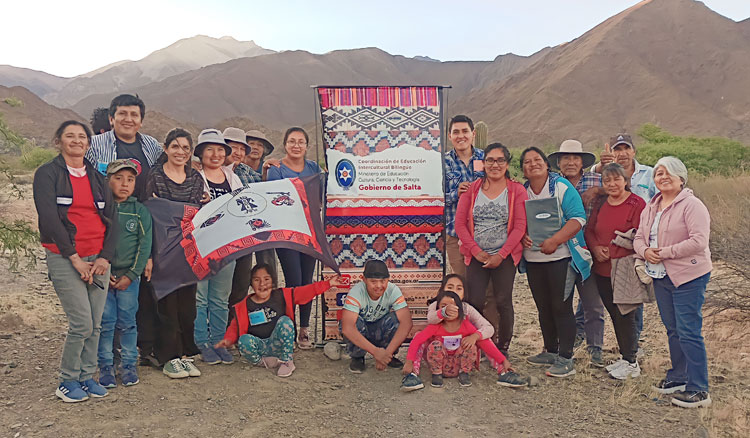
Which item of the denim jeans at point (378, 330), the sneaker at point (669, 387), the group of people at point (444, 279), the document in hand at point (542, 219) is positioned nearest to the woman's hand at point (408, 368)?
the group of people at point (444, 279)

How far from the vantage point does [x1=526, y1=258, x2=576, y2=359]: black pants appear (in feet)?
18.0

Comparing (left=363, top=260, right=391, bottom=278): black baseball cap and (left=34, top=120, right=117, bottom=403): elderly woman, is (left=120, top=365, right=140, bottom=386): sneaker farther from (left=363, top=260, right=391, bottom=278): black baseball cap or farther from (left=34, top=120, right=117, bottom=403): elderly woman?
(left=363, top=260, right=391, bottom=278): black baseball cap

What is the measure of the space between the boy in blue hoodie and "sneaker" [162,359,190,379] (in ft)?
0.92

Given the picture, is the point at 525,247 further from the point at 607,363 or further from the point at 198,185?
the point at 198,185

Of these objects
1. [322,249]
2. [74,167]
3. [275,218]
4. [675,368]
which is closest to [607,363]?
[675,368]

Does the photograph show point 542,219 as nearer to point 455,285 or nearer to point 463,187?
point 463,187

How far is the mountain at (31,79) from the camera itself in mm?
141875

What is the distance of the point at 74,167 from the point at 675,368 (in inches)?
190

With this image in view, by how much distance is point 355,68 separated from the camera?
416 ft

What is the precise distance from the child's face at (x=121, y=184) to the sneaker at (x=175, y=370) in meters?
1.40

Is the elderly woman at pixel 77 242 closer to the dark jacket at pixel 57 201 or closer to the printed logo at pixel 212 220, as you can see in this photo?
the dark jacket at pixel 57 201

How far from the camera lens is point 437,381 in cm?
524

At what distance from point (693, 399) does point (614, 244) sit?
1364 mm

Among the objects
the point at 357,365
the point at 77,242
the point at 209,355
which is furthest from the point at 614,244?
the point at 77,242
